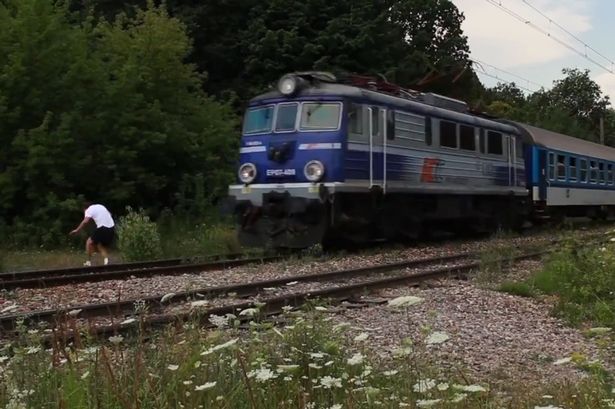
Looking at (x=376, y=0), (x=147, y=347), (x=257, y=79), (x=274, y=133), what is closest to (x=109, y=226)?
(x=274, y=133)

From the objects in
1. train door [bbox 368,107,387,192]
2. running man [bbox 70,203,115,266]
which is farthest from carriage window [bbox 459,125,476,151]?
running man [bbox 70,203,115,266]

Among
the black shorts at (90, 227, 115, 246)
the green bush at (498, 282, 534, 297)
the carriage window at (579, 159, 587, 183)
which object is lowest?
the green bush at (498, 282, 534, 297)

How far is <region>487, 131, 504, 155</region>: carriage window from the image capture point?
20.0 meters

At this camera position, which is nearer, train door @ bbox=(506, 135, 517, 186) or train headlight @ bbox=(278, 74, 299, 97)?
train headlight @ bbox=(278, 74, 299, 97)

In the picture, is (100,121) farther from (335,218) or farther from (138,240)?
(335,218)

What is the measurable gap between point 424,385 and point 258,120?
1229cm

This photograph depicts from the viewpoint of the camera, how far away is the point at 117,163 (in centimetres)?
1934

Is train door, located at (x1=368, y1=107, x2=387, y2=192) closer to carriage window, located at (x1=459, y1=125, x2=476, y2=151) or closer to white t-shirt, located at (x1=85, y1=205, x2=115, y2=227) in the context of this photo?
carriage window, located at (x1=459, y1=125, x2=476, y2=151)

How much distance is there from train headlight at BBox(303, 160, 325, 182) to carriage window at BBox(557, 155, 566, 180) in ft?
42.0

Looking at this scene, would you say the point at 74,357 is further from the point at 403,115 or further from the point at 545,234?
the point at 545,234

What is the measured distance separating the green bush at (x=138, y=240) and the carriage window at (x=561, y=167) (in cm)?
1426

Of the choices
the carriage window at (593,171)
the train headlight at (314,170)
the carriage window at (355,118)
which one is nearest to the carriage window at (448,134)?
the carriage window at (355,118)

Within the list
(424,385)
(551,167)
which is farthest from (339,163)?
(551,167)

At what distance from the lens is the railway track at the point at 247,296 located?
6379 mm
